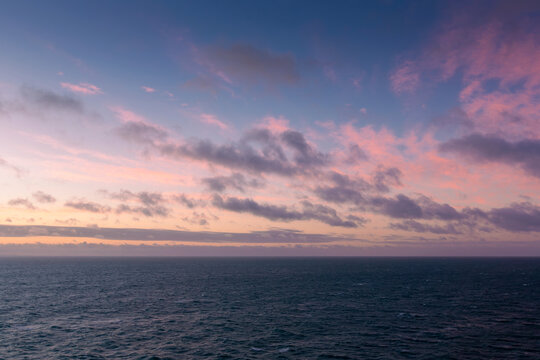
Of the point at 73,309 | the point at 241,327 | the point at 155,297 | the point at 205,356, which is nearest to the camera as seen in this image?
the point at 205,356

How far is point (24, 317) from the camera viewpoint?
7756 centimetres

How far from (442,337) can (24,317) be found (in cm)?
9019

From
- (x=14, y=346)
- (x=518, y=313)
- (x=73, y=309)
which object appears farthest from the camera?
(x=73, y=309)

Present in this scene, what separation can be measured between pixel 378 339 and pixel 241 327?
26.9 meters

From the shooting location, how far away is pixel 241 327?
224 feet

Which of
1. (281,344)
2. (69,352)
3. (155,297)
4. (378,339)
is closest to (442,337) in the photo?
(378,339)

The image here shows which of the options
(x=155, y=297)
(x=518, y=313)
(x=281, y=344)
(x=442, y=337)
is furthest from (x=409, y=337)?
(x=155, y=297)

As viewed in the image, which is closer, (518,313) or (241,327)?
(241,327)

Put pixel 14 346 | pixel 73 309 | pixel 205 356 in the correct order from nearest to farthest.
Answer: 1. pixel 205 356
2. pixel 14 346
3. pixel 73 309

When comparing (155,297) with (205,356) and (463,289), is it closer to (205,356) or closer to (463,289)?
(205,356)

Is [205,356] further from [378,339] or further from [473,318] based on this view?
[473,318]

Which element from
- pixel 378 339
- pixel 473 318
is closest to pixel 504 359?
pixel 378 339

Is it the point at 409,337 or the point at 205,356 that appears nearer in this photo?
the point at 205,356

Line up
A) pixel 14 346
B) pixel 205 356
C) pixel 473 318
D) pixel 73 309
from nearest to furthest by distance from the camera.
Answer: pixel 205 356 → pixel 14 346 → pixel 473 318 → pixel 73 309
